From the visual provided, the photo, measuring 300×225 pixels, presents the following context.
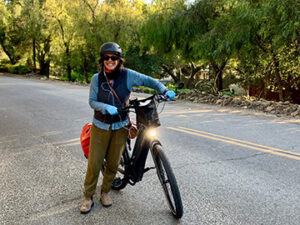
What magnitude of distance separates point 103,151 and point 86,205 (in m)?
0.68

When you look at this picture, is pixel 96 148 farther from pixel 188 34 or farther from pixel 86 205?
pixel 188 34

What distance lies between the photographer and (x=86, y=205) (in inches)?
129

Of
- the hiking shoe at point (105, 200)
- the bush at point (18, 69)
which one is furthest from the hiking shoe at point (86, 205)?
the bush at point (18, 69)

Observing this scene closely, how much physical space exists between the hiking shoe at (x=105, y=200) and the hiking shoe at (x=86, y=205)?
5.2 inches

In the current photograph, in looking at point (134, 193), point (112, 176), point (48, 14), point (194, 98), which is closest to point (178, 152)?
point (134, 193)

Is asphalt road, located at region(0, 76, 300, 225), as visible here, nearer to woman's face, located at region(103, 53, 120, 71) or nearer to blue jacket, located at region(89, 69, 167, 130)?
blue jacket, located at region(89, 69, 167, 130)

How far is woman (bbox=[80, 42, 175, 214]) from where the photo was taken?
3053mm

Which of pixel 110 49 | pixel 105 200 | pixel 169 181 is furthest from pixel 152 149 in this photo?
pixel 110 49

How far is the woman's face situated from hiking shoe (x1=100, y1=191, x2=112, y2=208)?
156cm

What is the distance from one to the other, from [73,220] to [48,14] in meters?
30.9

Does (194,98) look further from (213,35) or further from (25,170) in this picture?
(25,170)

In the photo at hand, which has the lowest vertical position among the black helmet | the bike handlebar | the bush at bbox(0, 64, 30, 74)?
the bush at bbox(0, 64, 30, 74)

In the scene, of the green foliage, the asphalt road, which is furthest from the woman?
the green foliage

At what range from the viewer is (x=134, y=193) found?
146 inches
